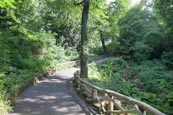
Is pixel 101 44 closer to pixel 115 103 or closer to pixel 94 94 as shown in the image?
pixel 94 94

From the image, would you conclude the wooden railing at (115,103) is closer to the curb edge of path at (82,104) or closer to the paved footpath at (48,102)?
the curb edge of path at (82,104)

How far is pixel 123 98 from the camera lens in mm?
7527

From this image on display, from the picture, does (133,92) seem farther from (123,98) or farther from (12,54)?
(123,98)

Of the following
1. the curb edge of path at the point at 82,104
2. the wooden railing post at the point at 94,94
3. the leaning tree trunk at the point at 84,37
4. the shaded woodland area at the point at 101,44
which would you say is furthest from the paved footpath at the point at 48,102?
the leaning tree trunk at the point at 84,37

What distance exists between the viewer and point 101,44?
47.9 m

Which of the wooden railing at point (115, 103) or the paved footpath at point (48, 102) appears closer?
the wooden railing at point (115, 103)

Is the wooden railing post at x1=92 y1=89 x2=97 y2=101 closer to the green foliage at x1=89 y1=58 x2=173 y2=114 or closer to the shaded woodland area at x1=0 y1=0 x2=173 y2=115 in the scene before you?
the shaded woodland area at x1=0 y1=0 x2=173 y2=115

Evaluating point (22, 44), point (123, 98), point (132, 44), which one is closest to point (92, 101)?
point (123, 98)

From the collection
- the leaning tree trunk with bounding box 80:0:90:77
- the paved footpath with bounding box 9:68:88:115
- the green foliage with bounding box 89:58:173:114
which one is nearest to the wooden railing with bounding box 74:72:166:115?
the paved footpath with bounding box 9:68:88:115

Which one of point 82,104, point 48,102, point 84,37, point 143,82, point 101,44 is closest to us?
point 82,104

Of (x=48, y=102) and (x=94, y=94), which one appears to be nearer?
(x=94, y=94)

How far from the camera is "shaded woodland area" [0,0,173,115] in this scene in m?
17.6

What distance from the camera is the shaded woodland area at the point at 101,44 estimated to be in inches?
692

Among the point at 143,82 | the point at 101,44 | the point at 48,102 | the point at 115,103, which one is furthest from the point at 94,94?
the point at 101,44
